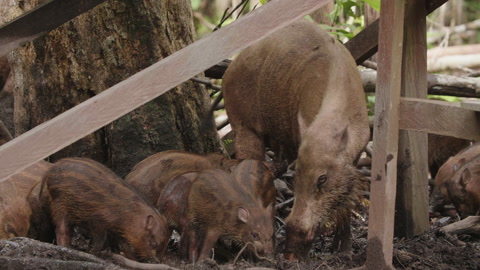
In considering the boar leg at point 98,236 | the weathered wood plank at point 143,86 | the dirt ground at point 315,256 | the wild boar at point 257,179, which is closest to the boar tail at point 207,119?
the wild boar at point 257,179

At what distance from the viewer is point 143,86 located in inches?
168

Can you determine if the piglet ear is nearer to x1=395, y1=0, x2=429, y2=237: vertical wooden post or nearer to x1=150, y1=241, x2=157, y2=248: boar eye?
x1=150, y1=241, x2=157, y2=248: boar eye

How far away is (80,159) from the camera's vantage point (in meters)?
5.76

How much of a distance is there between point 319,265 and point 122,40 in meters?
2.41

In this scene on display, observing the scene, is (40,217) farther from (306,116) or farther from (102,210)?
(306,116)

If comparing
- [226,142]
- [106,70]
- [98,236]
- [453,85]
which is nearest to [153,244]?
[98,236]

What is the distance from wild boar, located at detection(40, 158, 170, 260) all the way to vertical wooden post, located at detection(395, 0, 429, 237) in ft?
5.72

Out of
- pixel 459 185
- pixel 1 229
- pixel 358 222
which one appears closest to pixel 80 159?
pixel 1 229

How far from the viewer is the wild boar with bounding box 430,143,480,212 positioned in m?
7.46

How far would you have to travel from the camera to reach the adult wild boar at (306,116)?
5594 millimetres

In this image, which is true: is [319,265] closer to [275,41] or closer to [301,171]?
[301,171]

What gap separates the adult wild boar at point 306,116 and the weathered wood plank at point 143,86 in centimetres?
145

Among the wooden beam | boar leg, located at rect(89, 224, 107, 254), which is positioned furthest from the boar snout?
the wooden beam

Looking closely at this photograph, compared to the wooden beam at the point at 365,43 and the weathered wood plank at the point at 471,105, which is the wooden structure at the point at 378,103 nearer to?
the weathered wood plank at the point at 471,105
